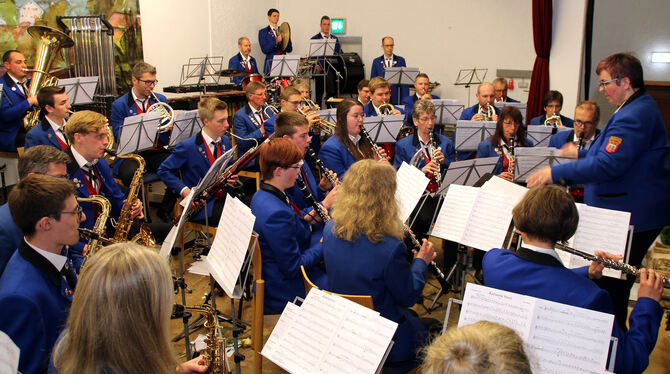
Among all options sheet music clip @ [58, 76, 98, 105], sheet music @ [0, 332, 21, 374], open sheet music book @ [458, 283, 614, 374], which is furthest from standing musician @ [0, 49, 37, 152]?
open sheet music book @ [458, 283, 614, 374]

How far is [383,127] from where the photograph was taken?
221 inches

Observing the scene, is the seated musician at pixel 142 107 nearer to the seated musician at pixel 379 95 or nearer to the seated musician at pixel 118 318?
the seated musician at pixel 379 95

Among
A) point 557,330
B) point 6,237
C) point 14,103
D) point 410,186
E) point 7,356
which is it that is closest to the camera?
point 7,356

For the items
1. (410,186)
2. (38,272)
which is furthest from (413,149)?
(38,272)

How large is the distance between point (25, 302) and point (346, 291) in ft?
4.44

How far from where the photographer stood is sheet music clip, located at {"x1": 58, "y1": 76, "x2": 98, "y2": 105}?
238 inches

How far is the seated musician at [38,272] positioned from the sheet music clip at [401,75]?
24.8 feet

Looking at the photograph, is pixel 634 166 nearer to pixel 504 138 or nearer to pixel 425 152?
pixel 504 138

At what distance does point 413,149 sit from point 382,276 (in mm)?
2707

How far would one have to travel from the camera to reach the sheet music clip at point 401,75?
9.22 meters

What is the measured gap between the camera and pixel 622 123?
3105 mm

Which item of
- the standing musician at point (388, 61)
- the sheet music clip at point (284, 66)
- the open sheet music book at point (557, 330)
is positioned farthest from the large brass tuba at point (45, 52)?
the standing musician at point (388, 61)

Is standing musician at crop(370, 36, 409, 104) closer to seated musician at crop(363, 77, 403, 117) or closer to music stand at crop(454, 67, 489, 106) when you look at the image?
music stand at crop(454, 67, 489, 106)

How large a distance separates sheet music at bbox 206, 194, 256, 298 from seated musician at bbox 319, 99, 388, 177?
2.06 metres
